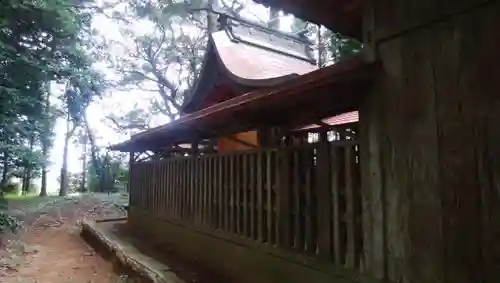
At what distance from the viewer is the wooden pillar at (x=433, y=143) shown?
2.27 m

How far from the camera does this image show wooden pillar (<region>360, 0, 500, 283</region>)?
2.27m

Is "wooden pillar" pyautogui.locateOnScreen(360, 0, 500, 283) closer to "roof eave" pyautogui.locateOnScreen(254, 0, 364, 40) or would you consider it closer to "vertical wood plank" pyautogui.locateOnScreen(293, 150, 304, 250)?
"roof eave" pyautogui.locateOnScreen(254, 0, 364, 40)

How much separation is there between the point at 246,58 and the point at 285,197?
3.78 meters

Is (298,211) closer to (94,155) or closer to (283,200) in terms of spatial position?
(283,200)

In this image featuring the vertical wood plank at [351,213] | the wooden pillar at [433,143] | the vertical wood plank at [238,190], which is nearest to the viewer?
the wooden pillar at [433,143]

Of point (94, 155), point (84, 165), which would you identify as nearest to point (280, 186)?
point (94, 155)

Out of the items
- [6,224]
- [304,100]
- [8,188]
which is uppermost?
[304,100]

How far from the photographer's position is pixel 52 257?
26.8 ft

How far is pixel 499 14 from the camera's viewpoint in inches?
87.8

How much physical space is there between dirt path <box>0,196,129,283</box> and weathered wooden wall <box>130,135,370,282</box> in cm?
173

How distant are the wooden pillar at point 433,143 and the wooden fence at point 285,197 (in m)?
0.24

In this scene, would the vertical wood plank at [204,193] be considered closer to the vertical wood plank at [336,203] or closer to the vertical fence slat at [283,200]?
the vertical fence slat at [283,200]

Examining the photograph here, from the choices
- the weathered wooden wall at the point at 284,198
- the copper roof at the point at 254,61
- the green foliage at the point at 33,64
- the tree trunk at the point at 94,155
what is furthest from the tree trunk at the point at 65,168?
the copper roof at the point at 254,61

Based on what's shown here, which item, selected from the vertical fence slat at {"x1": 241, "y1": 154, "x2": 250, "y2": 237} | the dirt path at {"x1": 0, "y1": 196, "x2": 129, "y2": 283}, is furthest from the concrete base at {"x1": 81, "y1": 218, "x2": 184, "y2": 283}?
the vertical fence slat at {"x1": 241, "y1": 154, "x2": 250, "y2": 237}
